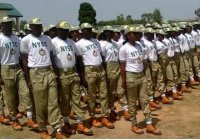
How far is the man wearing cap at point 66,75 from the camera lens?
26.6 ft

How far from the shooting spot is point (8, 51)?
8.38 m

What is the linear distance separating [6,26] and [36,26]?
3.23 ft

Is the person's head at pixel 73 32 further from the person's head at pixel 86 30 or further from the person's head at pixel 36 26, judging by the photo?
the person's head at pixel 36 26

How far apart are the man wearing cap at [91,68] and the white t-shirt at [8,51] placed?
1348mm

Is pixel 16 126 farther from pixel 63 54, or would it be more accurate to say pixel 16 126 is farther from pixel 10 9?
pixel 10 9

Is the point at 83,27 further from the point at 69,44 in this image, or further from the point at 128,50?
the point at 128,50

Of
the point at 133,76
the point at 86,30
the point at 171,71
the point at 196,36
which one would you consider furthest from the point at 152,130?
the point at 196,36

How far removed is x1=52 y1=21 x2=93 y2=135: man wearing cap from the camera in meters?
8.09

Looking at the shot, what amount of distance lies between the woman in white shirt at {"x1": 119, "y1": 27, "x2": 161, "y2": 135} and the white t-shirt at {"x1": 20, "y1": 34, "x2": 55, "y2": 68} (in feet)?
5.35

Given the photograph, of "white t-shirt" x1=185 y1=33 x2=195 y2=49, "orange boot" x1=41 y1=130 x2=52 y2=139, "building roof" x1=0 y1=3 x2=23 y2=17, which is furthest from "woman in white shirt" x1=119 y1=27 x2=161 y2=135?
"building roof" x1=0 y1=3 x2=23 y2=17

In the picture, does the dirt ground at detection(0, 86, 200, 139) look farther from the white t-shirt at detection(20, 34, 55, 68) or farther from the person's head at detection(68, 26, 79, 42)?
the person's head at detection(68, 26, 79, 42)

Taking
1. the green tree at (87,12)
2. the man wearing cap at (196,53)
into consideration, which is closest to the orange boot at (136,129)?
the man wearing cap at (196,53)

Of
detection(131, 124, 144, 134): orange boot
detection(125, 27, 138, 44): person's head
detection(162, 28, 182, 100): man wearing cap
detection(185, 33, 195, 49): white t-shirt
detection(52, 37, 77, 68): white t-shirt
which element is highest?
detection(125, 27, 138, 44): person's head

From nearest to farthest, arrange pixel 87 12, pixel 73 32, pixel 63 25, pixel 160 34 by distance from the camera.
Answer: pixel 63 25, pixel 73 32, pixel 160 34, pixel 87 12
